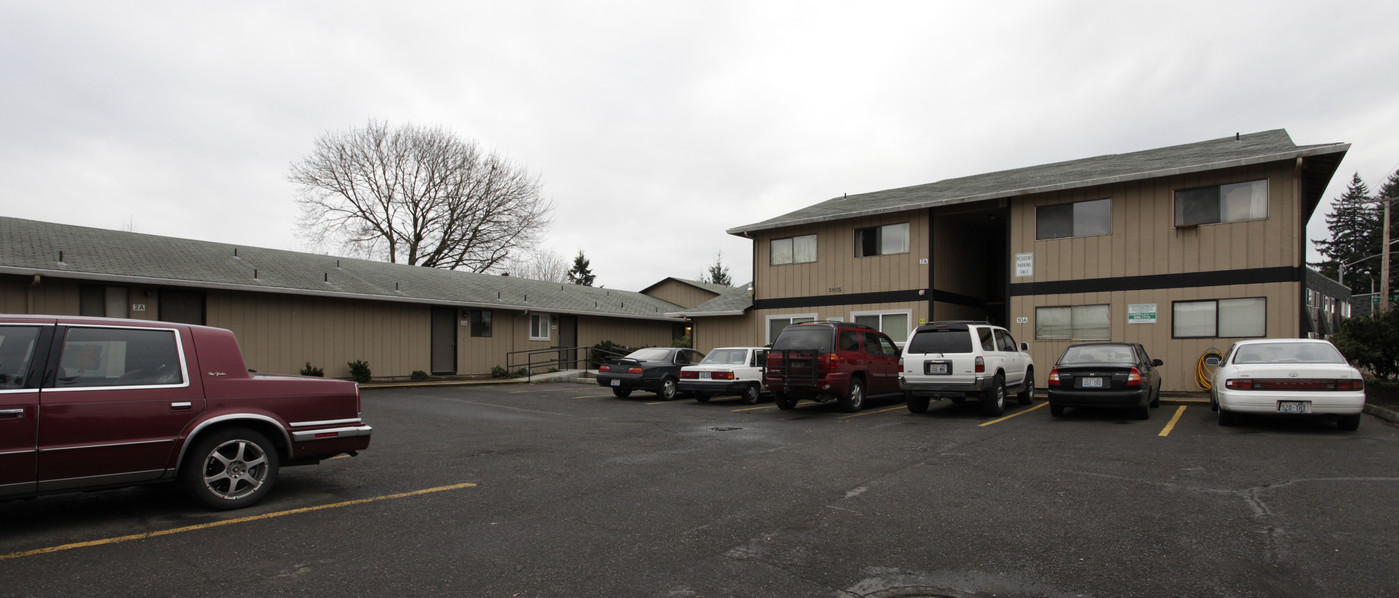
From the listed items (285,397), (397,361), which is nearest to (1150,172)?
(285,397)

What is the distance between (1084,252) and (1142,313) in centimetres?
195

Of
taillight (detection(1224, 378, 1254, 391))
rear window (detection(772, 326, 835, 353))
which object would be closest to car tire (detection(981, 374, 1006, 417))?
rear window (detection(772, 326, 835, 353))

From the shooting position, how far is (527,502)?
6141 millimetres

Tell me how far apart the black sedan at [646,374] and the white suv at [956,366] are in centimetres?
654

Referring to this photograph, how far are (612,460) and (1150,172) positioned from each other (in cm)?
1436

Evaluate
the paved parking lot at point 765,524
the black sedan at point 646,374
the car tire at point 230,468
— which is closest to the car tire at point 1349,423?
the paved parking lot at point 765,524

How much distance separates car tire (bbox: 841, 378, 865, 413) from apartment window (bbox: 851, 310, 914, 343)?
6.43 meters

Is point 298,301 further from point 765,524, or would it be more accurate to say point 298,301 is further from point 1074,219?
point 1074,219

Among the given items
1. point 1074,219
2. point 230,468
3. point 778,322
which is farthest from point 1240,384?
point 778,322

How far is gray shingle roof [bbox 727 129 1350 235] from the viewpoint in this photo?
14.9 metres

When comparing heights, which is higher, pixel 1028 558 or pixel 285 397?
pixel 285 397

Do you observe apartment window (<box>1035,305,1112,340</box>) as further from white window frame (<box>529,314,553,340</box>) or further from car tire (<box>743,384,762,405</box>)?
white window frame (<box>529,314,553,340</box>)

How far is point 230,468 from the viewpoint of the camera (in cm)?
578

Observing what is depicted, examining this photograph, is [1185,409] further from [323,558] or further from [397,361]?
[397,361]
